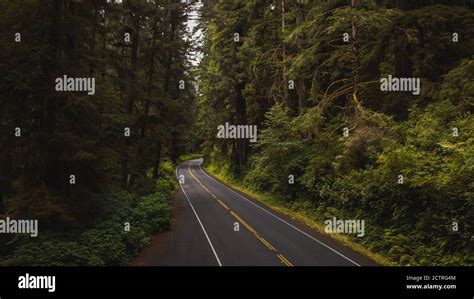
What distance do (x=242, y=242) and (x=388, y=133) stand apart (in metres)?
8.46

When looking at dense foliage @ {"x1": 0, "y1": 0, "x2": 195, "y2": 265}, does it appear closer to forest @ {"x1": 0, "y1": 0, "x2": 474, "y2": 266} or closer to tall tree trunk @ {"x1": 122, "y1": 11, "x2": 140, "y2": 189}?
forest @ {"x1": 0, "y1": 0, "x2": 474, "y2": 266}

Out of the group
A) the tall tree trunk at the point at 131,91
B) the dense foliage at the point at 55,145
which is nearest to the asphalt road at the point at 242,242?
the dense foliage at the point at 55,145

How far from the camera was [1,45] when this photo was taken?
45.4ft

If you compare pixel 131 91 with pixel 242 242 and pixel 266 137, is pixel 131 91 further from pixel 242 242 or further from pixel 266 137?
pixel 242 242

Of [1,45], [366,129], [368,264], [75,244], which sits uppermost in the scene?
[1,45]

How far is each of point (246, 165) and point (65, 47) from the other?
92.4ft

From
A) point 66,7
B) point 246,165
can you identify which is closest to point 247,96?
point 246,165

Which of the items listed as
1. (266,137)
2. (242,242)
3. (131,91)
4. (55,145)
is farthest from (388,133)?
(55,145)

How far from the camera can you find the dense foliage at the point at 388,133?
14242 millimetres

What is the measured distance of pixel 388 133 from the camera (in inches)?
736

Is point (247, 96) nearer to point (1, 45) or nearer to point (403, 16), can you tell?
point (403, 16)

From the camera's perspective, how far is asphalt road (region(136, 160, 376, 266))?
1434cm

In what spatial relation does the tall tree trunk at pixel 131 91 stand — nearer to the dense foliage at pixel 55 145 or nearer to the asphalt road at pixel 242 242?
the asphalt road at pixel 242 242

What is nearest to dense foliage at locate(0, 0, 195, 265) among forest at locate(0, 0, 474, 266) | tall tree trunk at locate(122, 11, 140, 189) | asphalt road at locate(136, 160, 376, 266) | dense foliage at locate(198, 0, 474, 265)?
forest at locate(0, 0, 474, 266)
